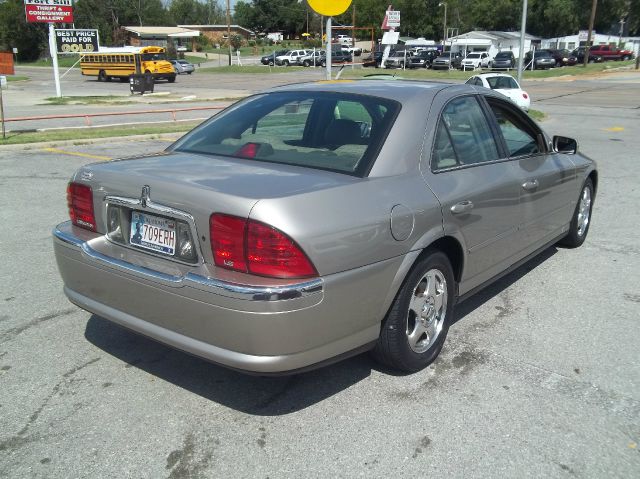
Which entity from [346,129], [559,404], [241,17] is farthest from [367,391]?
[241,17]

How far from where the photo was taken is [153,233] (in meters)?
3.20

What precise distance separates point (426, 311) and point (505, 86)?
701 inches

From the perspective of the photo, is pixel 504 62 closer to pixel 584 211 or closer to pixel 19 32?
pixel 584 211

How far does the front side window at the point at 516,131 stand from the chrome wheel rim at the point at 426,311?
4.53 ft

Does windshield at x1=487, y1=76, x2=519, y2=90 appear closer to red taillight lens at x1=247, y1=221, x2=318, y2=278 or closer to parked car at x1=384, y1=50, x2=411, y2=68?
red taillight lens at x1=247, y1=221, x2=318, y2=278

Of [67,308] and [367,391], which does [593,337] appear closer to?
[367,391]

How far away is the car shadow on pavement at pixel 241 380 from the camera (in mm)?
3367

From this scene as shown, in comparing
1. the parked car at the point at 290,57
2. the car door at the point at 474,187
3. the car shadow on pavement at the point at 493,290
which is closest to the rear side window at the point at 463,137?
the car door at the point at 474,187

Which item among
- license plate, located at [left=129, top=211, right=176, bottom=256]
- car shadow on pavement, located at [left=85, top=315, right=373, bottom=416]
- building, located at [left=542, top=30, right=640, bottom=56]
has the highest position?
building, located at [left=542, top=30, right=640, bottom=56]

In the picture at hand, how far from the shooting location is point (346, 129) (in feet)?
12.4

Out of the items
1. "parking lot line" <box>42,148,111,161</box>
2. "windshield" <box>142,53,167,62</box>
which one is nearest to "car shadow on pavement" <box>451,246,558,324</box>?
"parking lot line" <box>42,148,111,161</box>

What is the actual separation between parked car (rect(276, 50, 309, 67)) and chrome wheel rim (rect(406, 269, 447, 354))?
219 ft

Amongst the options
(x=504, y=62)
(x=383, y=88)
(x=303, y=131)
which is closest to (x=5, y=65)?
(x=303, y=131)

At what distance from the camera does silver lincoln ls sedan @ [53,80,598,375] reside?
286 cm
